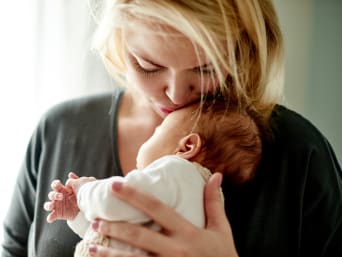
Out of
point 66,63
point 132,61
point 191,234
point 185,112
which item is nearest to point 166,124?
Result: point 185,112

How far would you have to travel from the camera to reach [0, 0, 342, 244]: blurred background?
172 centimetres

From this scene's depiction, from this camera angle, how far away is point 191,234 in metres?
1.04

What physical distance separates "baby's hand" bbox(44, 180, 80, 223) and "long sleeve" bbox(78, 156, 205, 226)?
8 cm

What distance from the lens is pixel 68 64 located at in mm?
1807

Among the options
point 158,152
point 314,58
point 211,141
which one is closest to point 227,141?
point 211,141

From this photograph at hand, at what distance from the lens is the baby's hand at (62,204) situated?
1.14 metres

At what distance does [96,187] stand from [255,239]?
0.39 meters

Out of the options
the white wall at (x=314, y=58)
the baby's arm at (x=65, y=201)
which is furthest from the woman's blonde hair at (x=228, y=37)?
the white wall at (x=314, y=58)

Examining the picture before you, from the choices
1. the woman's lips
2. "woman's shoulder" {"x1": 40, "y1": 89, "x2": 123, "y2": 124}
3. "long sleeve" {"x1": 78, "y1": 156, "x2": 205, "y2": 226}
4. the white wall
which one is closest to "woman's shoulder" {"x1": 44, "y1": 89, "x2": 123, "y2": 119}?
"woman's shoulder" {"x1": 40, "y1": 89, "x2": 123, "y2": 124}

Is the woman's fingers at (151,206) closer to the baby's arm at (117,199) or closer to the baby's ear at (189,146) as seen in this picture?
the baby's arm at (117,199)

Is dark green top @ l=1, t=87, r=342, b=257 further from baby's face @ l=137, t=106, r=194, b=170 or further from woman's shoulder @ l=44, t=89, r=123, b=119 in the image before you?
baby's face @ l=137, t=106, r=194, b=170

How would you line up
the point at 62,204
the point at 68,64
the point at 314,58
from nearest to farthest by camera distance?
the point at 62,204
the point at 68,64
the point at 314,58

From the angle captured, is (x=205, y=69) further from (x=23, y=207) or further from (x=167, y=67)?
→ (x=23, y=207)

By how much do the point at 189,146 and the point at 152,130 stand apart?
29cm
